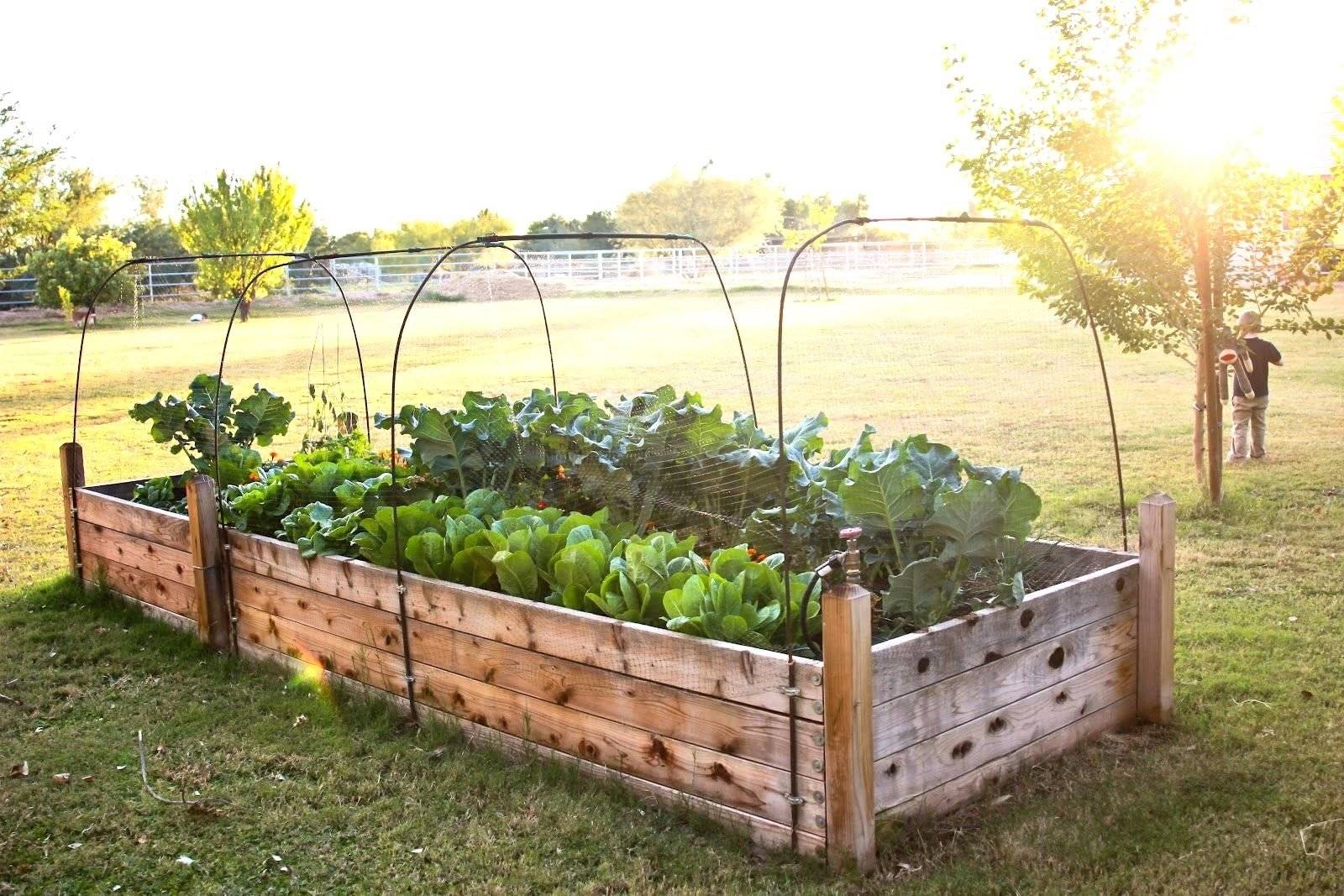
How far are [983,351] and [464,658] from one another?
7270mm

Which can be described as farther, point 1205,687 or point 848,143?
point 848,143

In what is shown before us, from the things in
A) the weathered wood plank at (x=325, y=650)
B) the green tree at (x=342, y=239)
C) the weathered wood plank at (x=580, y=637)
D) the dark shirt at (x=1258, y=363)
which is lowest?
the weathered wood plank at (x=325, y=650)

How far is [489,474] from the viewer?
13.8 feet

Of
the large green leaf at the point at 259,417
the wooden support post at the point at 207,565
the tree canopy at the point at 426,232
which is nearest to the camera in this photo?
the wooden support post at the point at 207,565

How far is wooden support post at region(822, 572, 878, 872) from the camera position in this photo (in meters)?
2.41

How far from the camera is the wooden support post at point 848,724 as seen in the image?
2410 mm

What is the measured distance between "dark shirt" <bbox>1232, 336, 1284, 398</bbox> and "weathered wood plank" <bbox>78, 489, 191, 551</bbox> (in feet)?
20.0

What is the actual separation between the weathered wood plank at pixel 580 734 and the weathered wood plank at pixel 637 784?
0.6 inches

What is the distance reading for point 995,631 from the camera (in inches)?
110

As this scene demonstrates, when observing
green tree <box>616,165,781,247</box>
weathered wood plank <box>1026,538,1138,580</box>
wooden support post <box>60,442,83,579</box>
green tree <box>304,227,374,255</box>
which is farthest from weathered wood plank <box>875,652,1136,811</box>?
green tree <box>616,165,781,247</box>

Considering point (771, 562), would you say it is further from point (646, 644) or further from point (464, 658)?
point (464, 658)

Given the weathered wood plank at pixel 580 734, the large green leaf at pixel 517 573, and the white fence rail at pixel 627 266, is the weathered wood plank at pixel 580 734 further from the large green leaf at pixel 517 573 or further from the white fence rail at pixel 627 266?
the white fence rail at pixel 627 266

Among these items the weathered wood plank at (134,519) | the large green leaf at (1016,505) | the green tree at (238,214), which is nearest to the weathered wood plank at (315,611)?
the weathered wood plank at (134,519)

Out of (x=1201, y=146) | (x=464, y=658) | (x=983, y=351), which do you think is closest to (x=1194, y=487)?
(x=1201, y=146)
